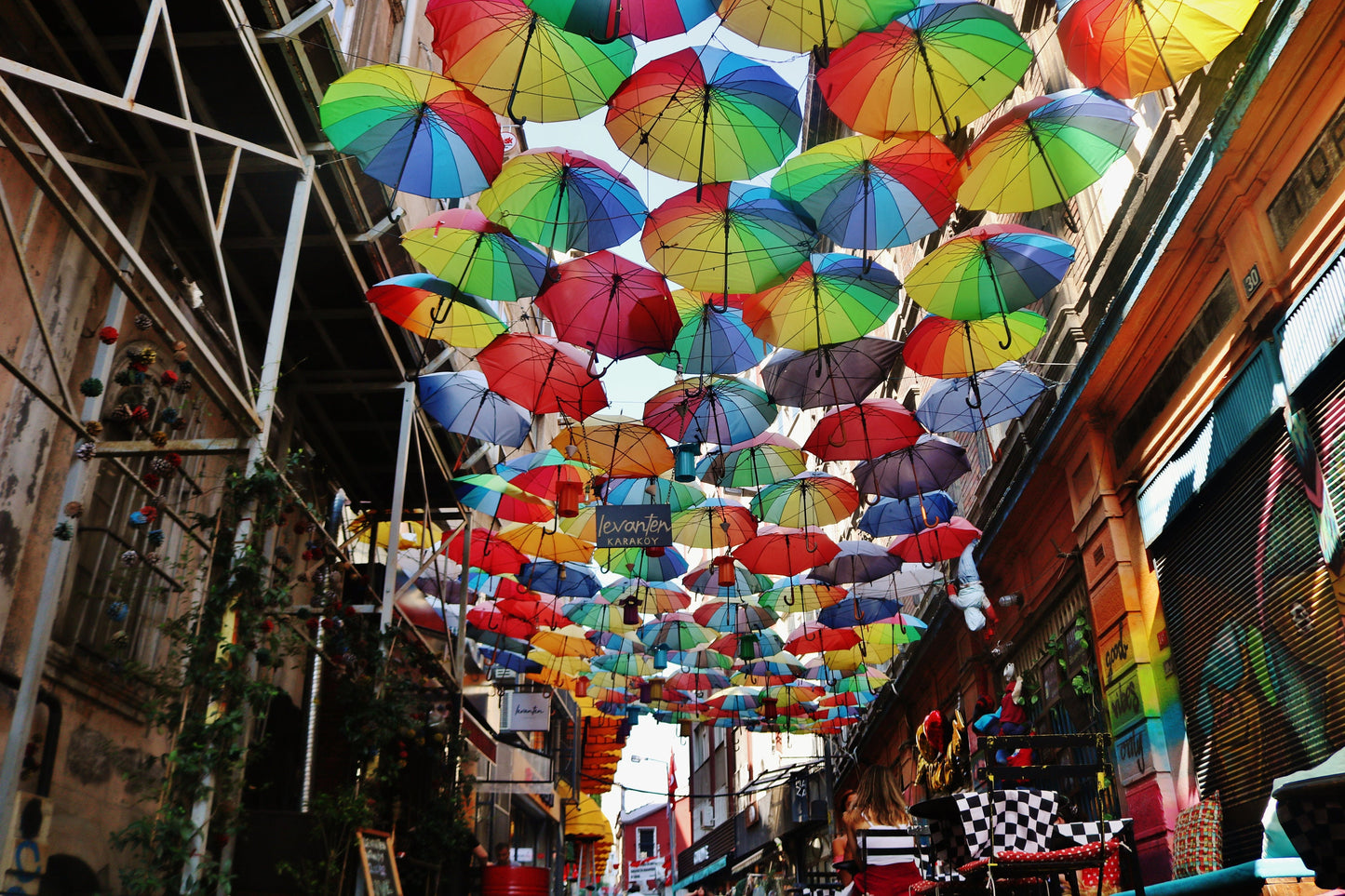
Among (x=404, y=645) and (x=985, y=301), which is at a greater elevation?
(x=985, y=301)

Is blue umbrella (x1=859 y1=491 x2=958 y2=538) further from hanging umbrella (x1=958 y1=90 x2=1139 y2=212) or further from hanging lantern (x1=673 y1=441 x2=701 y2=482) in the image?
hanging umbrella (x1=958 y1=90 x2=1139 y2=212)

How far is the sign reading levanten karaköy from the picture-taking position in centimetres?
1058

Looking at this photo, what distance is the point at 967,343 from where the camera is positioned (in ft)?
30.0

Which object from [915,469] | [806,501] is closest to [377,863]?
[806,501]

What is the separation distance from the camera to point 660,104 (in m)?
7.33

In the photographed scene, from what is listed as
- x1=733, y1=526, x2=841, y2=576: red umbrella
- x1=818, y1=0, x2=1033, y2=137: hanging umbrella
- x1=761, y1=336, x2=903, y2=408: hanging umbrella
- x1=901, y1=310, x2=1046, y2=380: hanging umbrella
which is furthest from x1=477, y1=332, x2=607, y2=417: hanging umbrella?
x1=733, y1=526, x2=841, y2=576: red umbrella

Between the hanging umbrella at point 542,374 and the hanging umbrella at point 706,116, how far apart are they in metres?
2.41

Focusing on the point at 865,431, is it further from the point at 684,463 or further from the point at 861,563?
→ the point at 861,563

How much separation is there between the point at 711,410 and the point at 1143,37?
5.24 m

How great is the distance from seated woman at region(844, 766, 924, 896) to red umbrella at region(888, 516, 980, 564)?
15.6ft

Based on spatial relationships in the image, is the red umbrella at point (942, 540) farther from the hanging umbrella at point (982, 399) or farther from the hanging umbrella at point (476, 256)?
the hanging umbrella at point (476, 256)

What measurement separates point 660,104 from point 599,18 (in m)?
0.86

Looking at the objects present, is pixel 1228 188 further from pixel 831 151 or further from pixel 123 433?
pixel 123 433

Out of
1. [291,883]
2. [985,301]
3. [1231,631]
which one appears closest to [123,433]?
[291,883]
